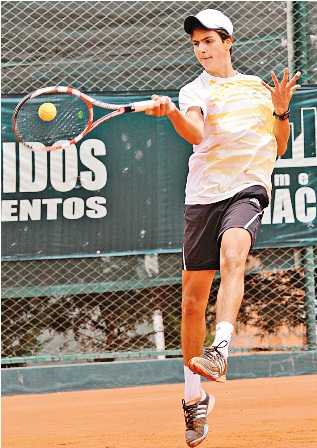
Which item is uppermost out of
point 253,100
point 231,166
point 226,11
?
point 226,11

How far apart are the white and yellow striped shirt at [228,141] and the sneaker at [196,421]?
942 mm

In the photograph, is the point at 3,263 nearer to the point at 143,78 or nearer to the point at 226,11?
the point at 143,78

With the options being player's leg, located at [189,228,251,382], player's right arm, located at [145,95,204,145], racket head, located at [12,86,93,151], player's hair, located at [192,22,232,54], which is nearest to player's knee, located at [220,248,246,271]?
player's leg, located at [189,228,251,382]

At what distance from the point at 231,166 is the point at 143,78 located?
3211 mm

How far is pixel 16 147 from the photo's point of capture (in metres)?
6.73

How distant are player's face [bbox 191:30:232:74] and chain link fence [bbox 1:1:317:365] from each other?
9.56 feet

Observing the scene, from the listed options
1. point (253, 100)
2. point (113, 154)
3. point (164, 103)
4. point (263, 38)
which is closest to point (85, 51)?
point (113, 154)

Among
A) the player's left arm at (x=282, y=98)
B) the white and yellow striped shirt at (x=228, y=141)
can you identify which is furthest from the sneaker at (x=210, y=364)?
the player's left arm at (x=282, y=98)

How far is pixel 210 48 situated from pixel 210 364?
1.50 metres

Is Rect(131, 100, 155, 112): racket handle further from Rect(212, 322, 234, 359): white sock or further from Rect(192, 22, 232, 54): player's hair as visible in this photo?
Rect(212, 322, 234, 359): white sock

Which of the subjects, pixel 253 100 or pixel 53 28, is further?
pixel 53 28

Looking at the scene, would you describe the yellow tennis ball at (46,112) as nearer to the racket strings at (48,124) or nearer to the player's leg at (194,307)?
the racket strings at (48,124)

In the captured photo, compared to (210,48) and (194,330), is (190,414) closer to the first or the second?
(194,330)

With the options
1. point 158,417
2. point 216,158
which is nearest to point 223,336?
point 216,158
